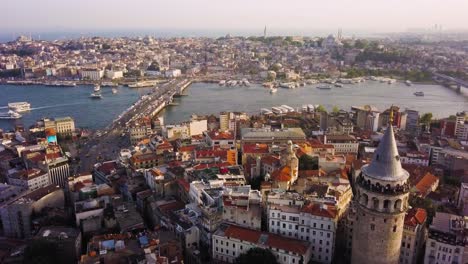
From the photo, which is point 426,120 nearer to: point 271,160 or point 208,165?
point 271,160

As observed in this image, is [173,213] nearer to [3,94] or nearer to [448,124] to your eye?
[448,124]

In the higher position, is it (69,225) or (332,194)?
(332,194)

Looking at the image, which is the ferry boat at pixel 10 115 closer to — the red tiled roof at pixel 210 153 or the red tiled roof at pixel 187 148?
the red tiled roof at pixel 187 148

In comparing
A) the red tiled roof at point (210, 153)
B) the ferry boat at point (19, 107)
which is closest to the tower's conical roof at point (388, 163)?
the red tiled roof at point (210, 153)

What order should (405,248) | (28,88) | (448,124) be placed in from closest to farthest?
(405,248), (448,124), (28,88)

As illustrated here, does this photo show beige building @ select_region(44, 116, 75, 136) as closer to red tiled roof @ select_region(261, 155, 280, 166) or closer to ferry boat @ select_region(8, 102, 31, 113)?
ferry boat @ select_region(8, 102, 31, 113)

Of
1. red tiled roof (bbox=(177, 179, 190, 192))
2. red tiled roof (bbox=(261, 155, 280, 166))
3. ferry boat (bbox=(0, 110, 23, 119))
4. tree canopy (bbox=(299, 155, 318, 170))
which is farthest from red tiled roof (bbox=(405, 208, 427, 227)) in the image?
ferry boat (bbox=(0, 110, 23, 119))

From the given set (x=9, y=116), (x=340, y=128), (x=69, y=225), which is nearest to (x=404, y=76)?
(x=340, y=128)

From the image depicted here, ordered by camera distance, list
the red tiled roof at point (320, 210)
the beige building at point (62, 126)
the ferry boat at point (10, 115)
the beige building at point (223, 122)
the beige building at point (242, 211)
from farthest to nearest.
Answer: the ferry boat at point (10, 115), the beige building at point (223, 122), the beige building at point (62, 126), the beige building at point (242, 211), the red tiled roof at point (320, 210)
